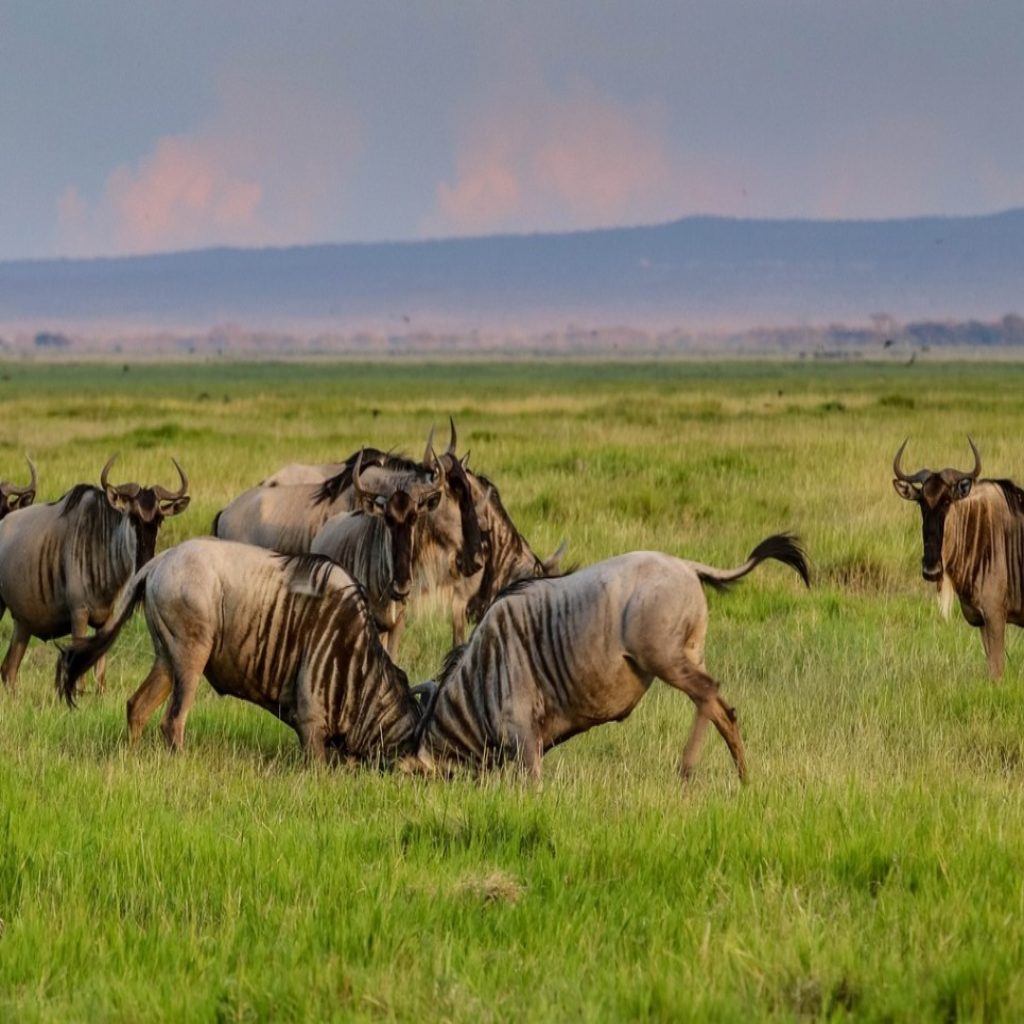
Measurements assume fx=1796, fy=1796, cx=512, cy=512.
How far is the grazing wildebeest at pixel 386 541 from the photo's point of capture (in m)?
9.24

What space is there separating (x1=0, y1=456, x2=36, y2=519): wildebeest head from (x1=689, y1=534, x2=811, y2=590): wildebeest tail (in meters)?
6.23

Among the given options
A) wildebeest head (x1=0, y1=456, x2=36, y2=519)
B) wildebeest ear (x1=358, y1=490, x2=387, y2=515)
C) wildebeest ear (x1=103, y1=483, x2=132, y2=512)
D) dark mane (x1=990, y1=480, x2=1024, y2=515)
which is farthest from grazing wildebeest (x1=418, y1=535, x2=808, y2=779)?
wildebeest head (x1=0, y1=456, x2=36, y2=519)

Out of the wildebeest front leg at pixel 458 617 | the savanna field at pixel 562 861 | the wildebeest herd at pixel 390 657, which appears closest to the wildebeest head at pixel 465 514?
the wildebeest front leg at pixel 458 617

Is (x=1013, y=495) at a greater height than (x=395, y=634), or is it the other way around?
(x=1013, y=495)

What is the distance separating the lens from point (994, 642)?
10.5 m

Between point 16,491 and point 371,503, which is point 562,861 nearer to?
point 371,503

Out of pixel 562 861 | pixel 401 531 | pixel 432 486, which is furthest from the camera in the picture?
pixel 432 486

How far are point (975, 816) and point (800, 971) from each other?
71.6 inches

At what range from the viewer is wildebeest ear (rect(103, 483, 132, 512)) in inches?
402

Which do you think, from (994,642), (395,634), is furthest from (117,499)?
(994,642)

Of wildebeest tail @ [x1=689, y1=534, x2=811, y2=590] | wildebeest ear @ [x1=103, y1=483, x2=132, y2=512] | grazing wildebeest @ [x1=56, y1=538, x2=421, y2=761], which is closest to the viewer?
wildebeest tail @ [x1=689, y1=534, x2=811, y2=590]

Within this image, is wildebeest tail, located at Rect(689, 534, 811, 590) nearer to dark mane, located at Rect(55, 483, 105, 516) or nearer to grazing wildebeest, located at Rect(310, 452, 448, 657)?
grazing wildebeest, located at Rect(310, 452, 448, 657)

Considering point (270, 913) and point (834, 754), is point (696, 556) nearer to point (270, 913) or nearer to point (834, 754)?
point (834, 754)

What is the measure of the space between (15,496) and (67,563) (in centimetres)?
242
